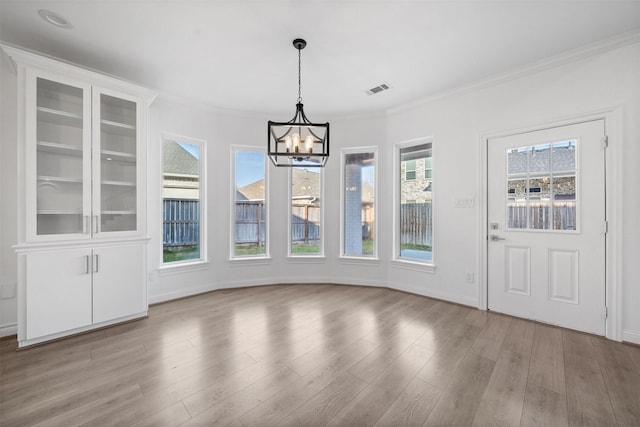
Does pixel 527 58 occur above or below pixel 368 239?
above

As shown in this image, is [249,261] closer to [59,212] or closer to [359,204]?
[359,204]

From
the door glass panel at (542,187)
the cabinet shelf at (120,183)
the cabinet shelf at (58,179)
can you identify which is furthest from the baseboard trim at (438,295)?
the cabinet shelf at (58,179)

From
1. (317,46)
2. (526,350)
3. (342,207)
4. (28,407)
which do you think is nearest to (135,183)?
(28,407)

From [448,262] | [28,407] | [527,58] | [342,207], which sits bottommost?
[28,407]

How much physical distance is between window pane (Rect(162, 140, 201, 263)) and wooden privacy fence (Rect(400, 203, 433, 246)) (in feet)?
10.5

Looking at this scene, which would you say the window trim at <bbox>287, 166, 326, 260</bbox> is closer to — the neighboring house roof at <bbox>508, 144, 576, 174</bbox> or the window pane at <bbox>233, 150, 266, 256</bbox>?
the window pane at <bbox>233, 150, 266, 256</bbox>

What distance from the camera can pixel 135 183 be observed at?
328 cm

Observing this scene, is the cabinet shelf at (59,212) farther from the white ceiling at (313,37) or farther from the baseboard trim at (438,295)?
the baseboard trim at (438,295)

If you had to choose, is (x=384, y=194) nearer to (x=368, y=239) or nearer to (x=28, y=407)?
(x=368, y=239)

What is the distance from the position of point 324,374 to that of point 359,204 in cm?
308

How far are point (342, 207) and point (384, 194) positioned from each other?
0.74m

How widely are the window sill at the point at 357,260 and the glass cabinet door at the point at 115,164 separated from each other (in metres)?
3.05

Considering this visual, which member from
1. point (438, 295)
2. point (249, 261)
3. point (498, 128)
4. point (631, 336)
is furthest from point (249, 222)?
point (631, 336)

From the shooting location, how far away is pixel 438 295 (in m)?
4.00
